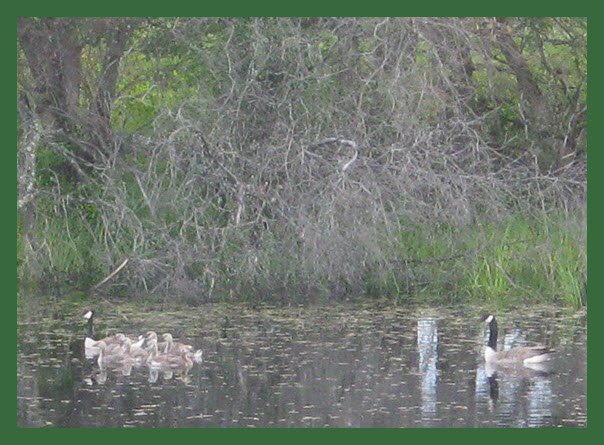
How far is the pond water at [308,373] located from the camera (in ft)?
33.3

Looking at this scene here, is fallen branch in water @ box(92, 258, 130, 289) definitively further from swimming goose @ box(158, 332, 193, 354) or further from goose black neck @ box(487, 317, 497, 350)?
goose black neck @ box(487, 317, 497, 350)

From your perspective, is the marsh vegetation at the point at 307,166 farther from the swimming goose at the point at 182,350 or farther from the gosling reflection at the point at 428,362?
the swimming goose at the point at 182,350

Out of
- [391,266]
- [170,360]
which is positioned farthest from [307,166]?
[170,360]

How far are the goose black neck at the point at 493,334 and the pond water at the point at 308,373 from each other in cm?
5

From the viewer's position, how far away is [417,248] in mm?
11719

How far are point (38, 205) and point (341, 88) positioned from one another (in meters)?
2.20

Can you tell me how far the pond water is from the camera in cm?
1014

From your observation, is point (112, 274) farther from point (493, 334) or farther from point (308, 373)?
point (493, 334)

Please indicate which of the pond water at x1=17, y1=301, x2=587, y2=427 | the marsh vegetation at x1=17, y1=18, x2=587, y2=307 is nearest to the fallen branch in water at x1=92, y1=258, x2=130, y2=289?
the marsh vegetation at x1=17, y1=18, x2=587, y2=307

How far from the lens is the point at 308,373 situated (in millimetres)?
10602

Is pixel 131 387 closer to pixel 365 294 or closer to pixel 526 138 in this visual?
pixel 365 294

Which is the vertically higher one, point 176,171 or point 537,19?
point 537,19

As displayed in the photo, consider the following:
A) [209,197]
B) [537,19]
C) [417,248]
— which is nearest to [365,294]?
[417,248]

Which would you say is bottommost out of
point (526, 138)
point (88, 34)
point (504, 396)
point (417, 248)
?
point (504, 396)
